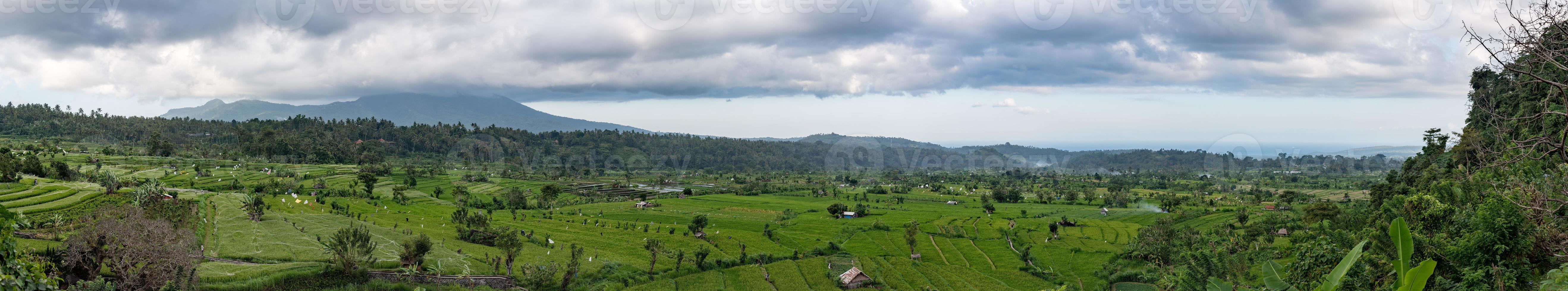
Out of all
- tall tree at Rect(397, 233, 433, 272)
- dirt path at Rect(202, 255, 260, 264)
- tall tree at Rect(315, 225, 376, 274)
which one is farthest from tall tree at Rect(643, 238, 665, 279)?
dirt path at Rect(202, 255, 260, 264)

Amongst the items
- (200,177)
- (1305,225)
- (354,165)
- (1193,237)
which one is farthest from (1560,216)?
(354,165)

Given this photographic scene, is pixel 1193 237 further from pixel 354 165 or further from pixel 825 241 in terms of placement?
pixel 354 165

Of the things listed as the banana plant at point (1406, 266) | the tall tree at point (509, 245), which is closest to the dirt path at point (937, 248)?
the tall tree at point (509, 245)

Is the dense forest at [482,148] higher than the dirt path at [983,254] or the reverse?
higher

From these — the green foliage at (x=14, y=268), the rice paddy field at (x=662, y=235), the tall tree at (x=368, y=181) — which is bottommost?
the rice paddy field at (x=662, y=235)

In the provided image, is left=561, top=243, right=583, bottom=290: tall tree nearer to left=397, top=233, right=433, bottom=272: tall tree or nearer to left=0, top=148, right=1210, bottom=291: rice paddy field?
left=0, top=148, right=1210, bottom=291: rice paddy field

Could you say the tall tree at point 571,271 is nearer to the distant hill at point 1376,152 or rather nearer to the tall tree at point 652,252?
the tall tree at point 652,252
